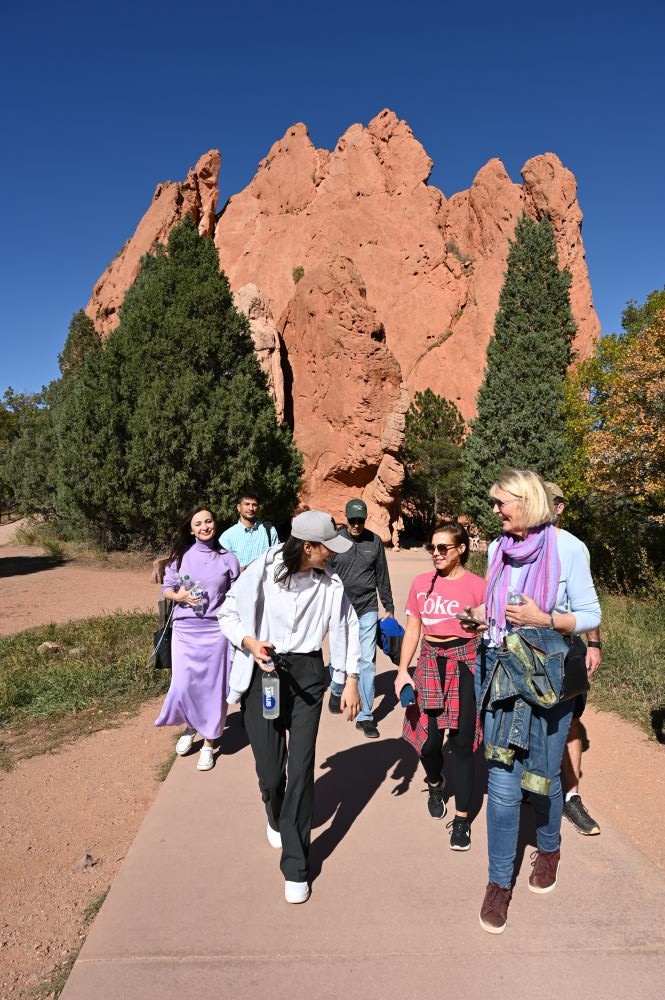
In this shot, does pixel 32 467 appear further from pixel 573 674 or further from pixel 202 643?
pixel 573 674

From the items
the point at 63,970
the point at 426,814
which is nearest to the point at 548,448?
the point at 426,814

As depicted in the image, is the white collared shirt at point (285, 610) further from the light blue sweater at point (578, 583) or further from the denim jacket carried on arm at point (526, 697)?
the light blue sweater at point (578, 583)

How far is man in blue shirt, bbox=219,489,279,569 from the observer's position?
5633 millimetres

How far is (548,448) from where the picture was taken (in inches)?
951

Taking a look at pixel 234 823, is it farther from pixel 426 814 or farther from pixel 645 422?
pixel 645 422

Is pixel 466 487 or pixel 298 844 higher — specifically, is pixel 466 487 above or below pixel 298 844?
above

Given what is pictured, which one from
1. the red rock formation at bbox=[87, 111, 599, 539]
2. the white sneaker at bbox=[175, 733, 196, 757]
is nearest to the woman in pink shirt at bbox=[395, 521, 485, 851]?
the white sneaker at bbox=[175, 733, 196, 757]

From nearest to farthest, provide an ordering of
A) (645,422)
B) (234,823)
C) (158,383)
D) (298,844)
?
1. (298,844)
2. (234,823)
3. (645,422)
4. (158,383)

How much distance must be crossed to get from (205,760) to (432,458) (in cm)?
2583

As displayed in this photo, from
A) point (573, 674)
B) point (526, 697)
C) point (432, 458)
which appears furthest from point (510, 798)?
point (432, 458)

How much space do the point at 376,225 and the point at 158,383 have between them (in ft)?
93.8

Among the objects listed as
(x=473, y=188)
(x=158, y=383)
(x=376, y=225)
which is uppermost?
(x=473, y=188)

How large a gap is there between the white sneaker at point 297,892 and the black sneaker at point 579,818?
1.68 meters

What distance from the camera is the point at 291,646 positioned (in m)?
3.20
